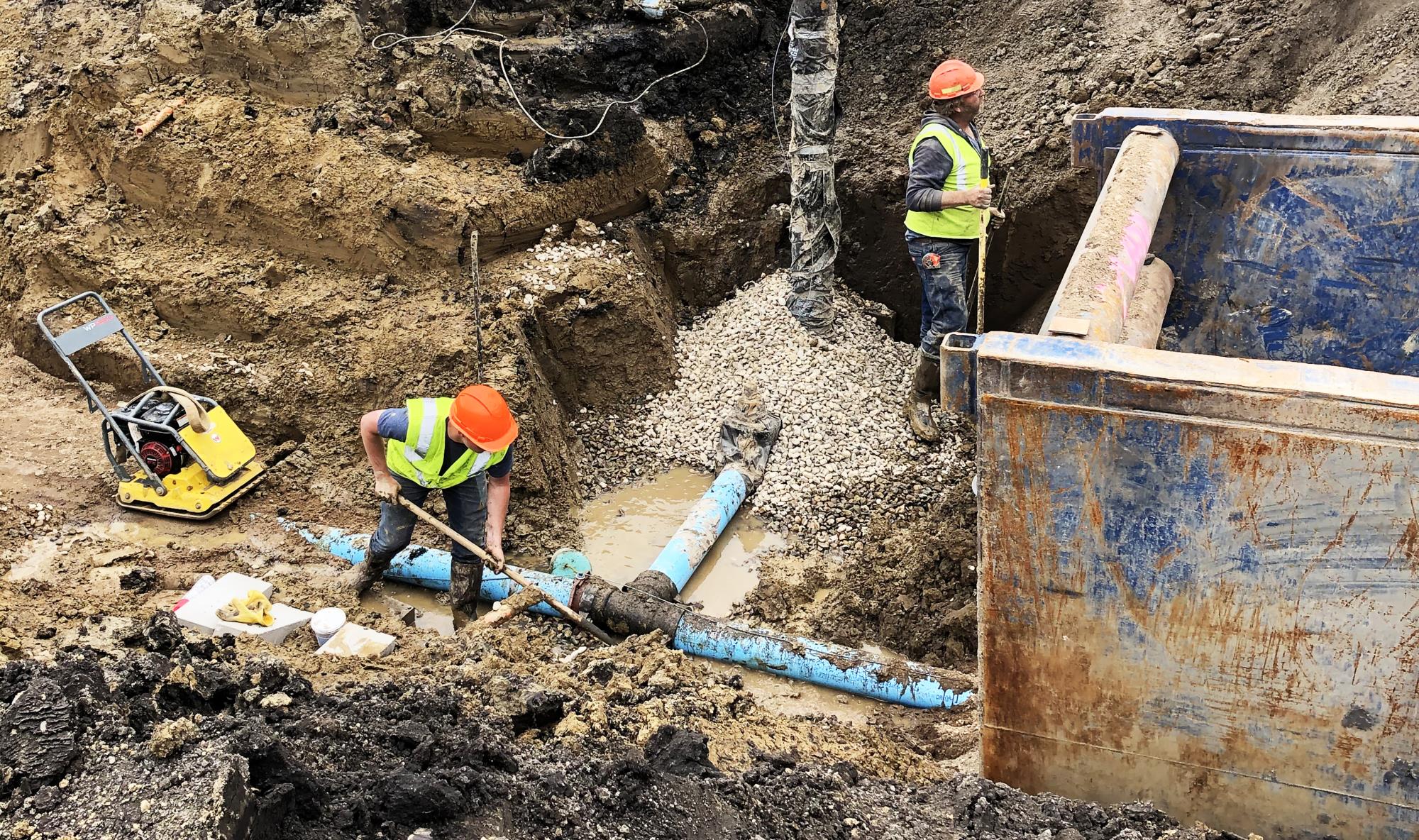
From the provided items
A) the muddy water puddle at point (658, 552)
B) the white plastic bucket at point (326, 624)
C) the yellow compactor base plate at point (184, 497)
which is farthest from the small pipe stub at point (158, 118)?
the white plastic bucket at point (326, 624)

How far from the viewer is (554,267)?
22.6ft

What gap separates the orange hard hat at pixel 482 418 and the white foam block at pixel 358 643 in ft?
3.21

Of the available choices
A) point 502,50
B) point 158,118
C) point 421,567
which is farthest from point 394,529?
point 158,118

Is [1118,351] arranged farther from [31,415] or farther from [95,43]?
[95,43]

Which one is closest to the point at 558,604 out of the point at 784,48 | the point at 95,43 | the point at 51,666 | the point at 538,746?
the point at 538,746

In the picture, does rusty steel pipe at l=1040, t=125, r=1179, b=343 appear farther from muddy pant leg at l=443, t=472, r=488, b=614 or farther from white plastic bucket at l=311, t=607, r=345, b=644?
white plastic bucket at l=311, t=607, r=345, b=644

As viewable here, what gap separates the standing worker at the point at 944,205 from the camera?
6039mm

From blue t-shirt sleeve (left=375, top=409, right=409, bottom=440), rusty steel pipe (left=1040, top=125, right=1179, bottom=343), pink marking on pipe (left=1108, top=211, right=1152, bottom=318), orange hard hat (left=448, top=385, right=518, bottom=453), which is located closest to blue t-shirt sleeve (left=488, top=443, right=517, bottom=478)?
orange hard hat (left=448, top=385, right=518, bottom=453)

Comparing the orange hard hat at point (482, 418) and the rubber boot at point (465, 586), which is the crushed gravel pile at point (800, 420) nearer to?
the rubber boot at point (465, 586)

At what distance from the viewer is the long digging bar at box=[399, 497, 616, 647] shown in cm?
504

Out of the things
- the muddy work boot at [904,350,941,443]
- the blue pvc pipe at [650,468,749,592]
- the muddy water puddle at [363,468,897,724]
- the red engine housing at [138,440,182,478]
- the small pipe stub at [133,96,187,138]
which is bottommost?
the muddy water puddle at [363,468,897,724]

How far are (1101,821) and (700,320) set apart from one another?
526 cm

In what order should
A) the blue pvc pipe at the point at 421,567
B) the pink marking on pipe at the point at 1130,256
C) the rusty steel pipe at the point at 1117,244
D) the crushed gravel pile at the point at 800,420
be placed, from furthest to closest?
the crushed gravel pile at the point at 800,420
the blue pvc pipe at the point at 421,567
the pink marking on pipe at the point at 1130,256
the rusty steel pipe at the point at 1117,244

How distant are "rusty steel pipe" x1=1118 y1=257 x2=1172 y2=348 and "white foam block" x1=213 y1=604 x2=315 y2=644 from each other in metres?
3.86
